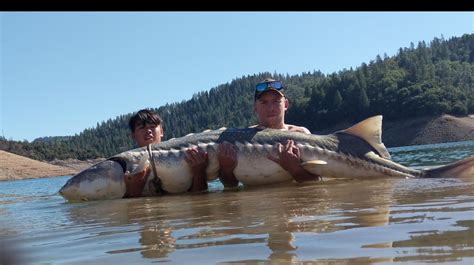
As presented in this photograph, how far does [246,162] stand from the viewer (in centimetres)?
702

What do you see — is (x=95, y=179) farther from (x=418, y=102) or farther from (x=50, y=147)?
(x=50, y=147)

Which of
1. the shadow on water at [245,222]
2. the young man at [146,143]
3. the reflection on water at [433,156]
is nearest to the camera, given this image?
the shadow on water at [245,222]

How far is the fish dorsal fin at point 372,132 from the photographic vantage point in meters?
7.21

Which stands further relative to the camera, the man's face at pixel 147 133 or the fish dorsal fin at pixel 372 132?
the man's face at pixel 147 133

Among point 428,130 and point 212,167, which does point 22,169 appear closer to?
point 428,130

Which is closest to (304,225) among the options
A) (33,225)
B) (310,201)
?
(310,201)

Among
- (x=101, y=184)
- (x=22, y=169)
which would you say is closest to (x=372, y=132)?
(x=101, y=184)

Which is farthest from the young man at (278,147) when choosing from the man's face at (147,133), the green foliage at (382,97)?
the green foliage at (382,97)

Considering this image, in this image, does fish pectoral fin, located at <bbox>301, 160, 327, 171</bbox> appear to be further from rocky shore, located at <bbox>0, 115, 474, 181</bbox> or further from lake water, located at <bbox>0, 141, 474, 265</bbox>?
rocky shore, located at <bbox>0, 115, 474, 181</bbox>

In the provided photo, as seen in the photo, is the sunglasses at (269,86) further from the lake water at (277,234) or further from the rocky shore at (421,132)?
the rocky shore at (421,132)

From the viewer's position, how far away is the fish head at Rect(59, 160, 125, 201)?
22.7ft

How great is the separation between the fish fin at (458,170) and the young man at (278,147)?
1660mm

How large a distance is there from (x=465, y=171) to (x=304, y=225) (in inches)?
159
